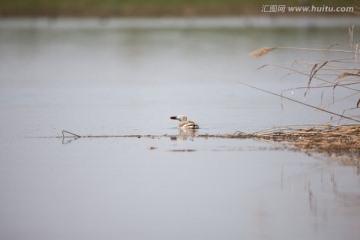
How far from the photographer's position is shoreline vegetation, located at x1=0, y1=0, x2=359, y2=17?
44062 mm

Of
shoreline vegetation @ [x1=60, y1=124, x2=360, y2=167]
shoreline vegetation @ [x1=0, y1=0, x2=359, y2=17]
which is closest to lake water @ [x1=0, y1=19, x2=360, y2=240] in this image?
shoreline vegetation @ [x1=60, y1=124, x2=360, y2=167]

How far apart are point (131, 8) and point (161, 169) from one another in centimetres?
3977

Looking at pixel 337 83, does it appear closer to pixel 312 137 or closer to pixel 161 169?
pixel 312 137

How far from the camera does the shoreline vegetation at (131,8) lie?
44062 mm

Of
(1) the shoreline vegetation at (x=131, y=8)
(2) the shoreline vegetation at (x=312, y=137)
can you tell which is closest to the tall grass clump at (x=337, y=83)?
(2) the shoreline vegetation at (x=312, y=137)

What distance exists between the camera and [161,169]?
7352mm

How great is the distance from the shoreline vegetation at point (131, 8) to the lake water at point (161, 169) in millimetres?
28385

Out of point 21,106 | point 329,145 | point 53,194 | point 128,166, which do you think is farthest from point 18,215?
point 21,106

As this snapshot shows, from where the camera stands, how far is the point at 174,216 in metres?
5.85

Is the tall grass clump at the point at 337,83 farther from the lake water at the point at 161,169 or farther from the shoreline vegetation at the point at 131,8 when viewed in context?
the shoreline vegetation at the point at 131,8

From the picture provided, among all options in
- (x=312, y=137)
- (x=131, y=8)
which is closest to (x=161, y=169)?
(x=312, y=137)

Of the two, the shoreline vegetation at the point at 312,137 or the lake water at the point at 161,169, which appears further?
the shoreline vegetation at the point at 312,137

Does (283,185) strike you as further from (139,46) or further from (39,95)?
(139,46)

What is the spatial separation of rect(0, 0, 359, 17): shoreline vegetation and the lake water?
28.4 m
